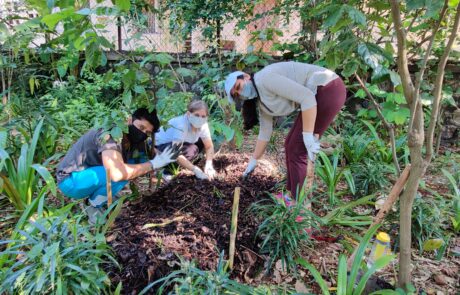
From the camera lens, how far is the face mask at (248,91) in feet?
8.10

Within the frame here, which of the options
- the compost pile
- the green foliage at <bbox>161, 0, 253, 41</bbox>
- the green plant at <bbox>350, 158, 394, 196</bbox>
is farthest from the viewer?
the green foliage at <bbox>161, 0, 253, 41</bbox>

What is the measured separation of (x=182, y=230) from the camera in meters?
1.97

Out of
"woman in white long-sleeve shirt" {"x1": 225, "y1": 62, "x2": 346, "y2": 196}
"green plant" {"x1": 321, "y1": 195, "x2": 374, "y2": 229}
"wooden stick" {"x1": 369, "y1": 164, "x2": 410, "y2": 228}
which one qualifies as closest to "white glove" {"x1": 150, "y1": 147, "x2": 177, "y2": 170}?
"woman in white long-sleeve shirt" {"x1": 225, "y1": 62, "x2": 346, "y2": 196}

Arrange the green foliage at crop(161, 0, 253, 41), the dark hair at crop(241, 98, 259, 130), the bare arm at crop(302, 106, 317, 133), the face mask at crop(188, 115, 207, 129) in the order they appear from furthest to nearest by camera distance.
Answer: the green foliage at crop(161, 0, 253, 41)
the face mask at crop(188, 115, 207, 129)
the dark hair at crop(241, 98, 259, 130)
the bare arm at crop(302, 106, 317, 133)

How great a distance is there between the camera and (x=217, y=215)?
220cm

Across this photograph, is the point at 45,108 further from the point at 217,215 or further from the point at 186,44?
the point at 186,44

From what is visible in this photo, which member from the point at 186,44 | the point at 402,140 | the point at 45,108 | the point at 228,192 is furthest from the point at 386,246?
the point at 186,44

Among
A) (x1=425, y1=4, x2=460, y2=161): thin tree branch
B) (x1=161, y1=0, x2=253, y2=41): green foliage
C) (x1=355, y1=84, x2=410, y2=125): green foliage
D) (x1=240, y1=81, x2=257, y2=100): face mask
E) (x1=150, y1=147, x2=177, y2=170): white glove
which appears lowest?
(x1=150, y1=147, x2=177, y2=170): white glove

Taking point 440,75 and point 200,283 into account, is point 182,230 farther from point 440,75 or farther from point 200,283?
point 440,75

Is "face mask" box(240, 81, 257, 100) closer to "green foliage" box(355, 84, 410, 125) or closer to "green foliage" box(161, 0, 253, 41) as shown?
"green foliage" box(355, 84, 410, 125)

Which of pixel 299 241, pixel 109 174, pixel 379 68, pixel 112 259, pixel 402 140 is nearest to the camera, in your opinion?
pixel 379 68

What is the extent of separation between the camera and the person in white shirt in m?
2.92

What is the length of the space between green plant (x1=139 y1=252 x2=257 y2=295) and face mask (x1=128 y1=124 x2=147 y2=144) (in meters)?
0.92

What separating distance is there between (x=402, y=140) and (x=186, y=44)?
3.48 m
